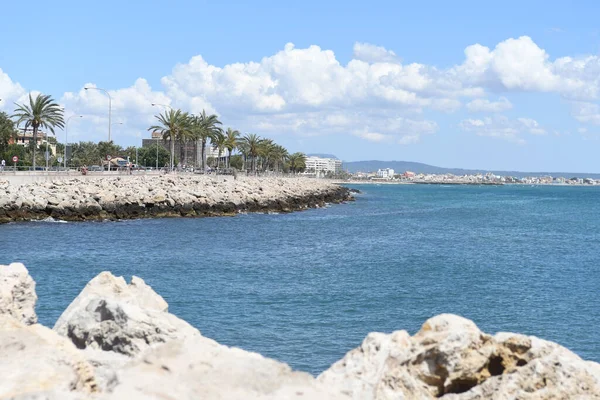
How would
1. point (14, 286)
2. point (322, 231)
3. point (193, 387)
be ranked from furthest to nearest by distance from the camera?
point (322, 231) < point (14, 286) < point (193, 387)

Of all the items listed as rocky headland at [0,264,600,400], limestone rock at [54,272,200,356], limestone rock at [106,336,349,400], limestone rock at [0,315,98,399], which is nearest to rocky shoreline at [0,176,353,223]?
limestone rock at [54,272,200,356]

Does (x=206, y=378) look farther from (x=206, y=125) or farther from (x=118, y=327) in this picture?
(x=206, y=125)

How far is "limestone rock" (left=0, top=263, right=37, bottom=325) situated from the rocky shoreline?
3227cm

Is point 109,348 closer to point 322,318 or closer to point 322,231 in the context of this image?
point 322,318

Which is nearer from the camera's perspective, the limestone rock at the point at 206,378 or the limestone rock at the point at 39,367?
the limestone rock at the point at 206,378

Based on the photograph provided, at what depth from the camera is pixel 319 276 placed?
78.2 feet

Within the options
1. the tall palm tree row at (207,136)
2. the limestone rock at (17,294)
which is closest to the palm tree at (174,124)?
the tall palm tree row at (207,136)

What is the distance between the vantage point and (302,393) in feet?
16.8

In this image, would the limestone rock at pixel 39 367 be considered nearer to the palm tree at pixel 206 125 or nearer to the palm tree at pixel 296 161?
the palm tree at pixel 206 125

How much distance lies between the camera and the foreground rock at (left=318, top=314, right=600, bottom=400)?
6.13 m

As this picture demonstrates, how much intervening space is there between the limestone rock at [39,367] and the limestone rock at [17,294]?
78.6 inches

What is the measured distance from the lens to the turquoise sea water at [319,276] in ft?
52.1

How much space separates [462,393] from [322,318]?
34.3 feet

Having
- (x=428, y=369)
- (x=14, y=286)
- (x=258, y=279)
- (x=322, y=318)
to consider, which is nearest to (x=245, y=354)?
(x=428, y=369)
